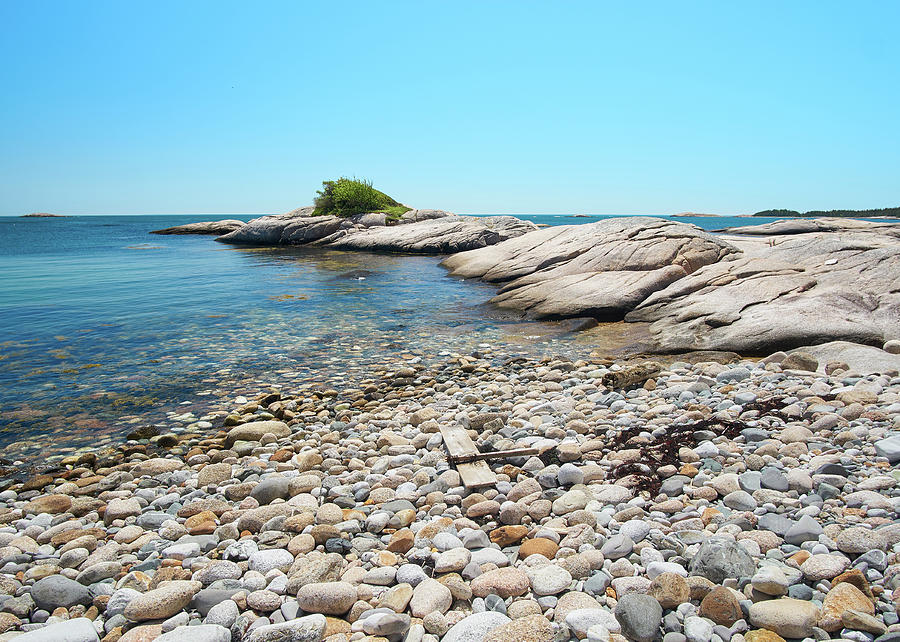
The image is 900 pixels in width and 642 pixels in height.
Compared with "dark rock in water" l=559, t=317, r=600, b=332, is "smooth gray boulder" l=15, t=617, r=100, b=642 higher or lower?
lower

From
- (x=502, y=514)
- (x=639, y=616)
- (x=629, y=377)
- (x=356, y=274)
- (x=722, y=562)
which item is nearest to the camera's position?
(x=639, y=616)

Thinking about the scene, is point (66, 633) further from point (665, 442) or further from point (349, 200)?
point (349, 200)

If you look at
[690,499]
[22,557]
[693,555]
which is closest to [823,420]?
[690,499]

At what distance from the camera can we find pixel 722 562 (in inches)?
138

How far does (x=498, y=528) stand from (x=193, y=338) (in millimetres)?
12046

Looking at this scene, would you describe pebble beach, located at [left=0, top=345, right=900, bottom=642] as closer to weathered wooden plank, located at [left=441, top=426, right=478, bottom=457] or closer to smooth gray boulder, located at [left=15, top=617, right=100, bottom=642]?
smooth gray boulder, located at [left=15, top=617, right=100, bottom=642]

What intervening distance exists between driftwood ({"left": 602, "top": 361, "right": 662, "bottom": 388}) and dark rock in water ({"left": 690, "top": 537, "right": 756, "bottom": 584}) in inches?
183

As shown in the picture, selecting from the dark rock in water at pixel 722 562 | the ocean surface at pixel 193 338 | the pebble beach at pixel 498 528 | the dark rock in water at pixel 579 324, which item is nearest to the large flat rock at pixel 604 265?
the dark rock in water at pixel 579 324

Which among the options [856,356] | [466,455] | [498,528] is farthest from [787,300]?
[498,528]

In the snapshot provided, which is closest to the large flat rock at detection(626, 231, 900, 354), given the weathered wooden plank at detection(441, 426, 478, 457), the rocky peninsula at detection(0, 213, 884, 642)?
the rocky peninsula at detection(0, 213, 884, 642)

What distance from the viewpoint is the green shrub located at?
187 ft

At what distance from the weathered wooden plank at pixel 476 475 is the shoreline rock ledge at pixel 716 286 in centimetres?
704

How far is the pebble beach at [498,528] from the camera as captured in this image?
3.29 meters

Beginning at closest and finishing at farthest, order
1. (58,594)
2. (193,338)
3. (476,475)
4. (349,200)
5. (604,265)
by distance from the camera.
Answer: (58,594) → (476,475) → (193,338) → (604,265) → (349,200)
